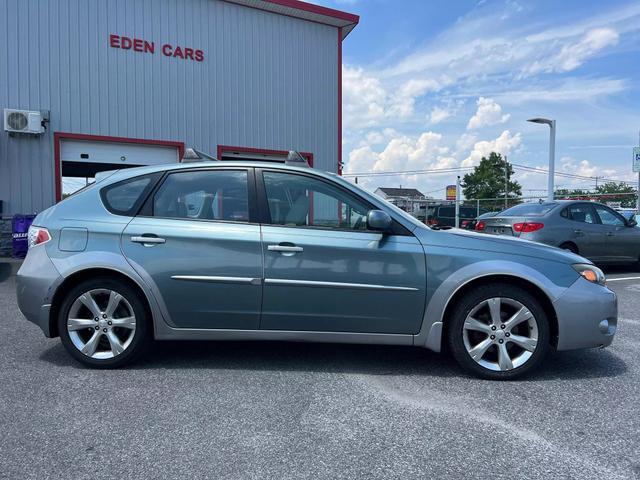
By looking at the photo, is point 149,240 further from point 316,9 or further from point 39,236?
point 316,9

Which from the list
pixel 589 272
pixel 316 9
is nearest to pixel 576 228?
pixel 589 272

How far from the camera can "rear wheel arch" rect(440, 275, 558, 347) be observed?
3.64 metres

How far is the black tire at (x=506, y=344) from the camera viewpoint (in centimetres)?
360

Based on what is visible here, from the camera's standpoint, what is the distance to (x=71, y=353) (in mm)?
3785

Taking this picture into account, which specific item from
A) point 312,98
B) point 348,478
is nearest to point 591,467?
point 348,478

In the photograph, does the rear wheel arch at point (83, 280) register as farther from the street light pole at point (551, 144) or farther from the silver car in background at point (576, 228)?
the street light pole at point (551, 144)

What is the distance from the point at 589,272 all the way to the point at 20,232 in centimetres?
1138

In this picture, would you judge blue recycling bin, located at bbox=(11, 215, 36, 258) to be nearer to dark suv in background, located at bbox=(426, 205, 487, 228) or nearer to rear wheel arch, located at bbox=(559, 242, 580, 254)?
rear wheel arch, located at bbox=(559, 242, 580, 254)

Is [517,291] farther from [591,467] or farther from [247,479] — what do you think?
[247,479]

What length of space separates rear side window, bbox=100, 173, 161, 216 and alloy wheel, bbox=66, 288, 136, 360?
654mm

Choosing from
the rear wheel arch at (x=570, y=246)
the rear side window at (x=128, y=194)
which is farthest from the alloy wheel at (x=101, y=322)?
the rear wheel arch at (x=570, y=246)

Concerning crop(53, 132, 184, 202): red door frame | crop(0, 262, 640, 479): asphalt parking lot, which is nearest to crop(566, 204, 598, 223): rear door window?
crop(0, 262, 640, 479): asphalt parking lot

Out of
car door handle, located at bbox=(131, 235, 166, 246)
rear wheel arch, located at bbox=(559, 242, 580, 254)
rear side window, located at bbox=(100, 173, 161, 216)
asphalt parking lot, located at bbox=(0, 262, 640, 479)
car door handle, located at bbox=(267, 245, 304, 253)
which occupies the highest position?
rear side window, located at bbox=(100, 173, 161, 216)

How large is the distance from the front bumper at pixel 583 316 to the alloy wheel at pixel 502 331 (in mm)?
226
